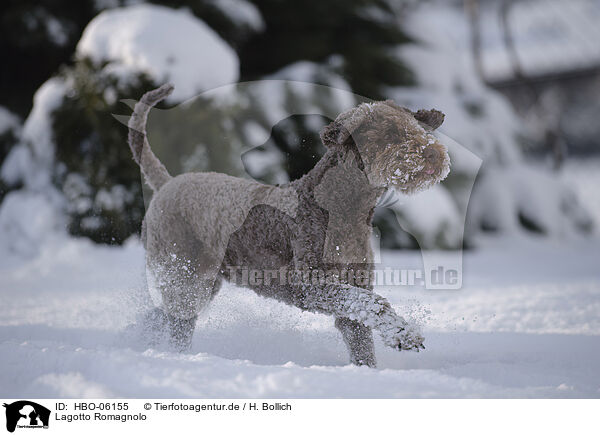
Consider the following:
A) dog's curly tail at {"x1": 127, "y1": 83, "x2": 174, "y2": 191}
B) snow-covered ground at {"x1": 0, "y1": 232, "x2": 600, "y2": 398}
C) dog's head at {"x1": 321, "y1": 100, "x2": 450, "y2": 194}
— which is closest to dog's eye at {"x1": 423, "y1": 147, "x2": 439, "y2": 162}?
dog's head at {"x1": 321, "y1": 100, "x2": 450, "y2": 194}

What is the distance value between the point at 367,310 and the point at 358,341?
0.34 m

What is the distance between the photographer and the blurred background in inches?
179

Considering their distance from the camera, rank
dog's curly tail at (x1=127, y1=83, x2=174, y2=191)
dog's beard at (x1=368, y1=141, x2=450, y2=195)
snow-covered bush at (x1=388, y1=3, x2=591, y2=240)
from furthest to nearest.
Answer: snow-covered bush at (x1=388, y1=3, x2=591, y2=240)
dog's curly tail at (x1=127, y1=83, x2=174, y2=191)
dog's beard at (x1=368, y1=141, x2=450, y2=195)

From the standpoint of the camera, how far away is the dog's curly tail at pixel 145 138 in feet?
8.09

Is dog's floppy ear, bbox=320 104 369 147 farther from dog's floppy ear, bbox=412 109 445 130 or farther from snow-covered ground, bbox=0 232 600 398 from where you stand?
snow-covered ground, bbox=0 232 600 398

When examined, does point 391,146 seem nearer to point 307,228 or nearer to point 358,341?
point 307,228

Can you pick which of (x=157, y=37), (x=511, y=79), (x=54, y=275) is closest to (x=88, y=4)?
(x=157, y=37)

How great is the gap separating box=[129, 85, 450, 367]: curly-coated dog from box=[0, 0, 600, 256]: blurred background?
32 cm

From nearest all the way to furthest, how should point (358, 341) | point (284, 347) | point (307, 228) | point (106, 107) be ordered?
point (307, 228), point (358, 341), point (284, 347), point (106, 107)
